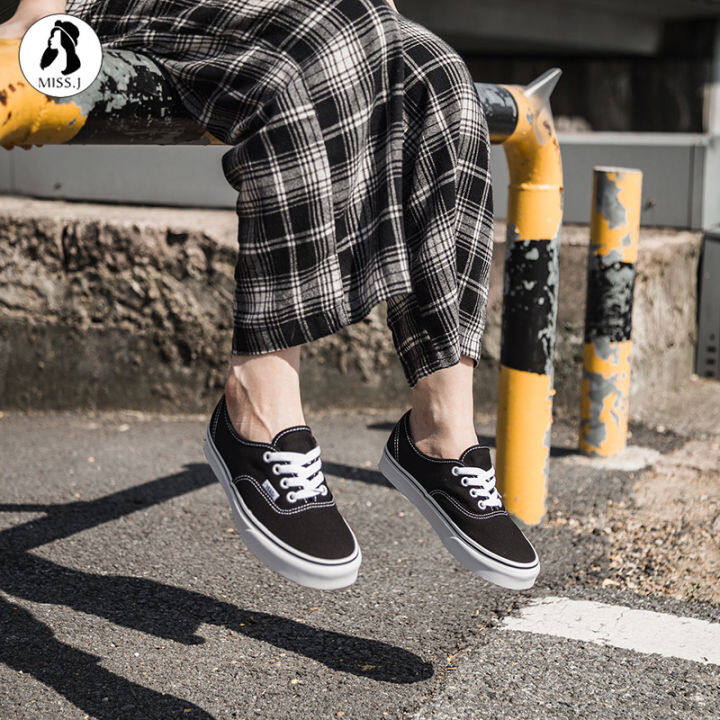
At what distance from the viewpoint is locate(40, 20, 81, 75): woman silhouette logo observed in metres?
1.40

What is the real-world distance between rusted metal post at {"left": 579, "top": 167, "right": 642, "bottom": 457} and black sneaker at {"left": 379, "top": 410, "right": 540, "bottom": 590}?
156 centimetres

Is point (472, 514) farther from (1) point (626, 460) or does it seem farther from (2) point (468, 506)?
(1) point (626, 460)

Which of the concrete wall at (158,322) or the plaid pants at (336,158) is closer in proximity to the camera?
the plaid pants at (336,158)

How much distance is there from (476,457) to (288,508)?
371 mm

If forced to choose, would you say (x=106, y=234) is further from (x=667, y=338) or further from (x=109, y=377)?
(x=667, y=338)

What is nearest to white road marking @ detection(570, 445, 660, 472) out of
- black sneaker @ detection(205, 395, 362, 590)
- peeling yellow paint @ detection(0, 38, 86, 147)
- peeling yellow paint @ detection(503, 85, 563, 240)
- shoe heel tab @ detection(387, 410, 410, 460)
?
peeling yellow paint @ detection(503, 85, 563, 240)

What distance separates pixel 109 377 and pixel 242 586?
188 cm

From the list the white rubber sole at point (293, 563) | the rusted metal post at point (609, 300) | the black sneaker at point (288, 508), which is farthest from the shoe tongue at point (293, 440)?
the rusted metal post at point (609, 300)

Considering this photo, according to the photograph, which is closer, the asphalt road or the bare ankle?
the bare ankle

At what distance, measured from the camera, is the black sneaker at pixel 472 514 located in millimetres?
1579

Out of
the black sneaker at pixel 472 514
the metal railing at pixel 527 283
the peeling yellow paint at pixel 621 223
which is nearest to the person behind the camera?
the black sneaker at pixel 472 514

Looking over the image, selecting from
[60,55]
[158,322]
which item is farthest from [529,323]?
[158,322]

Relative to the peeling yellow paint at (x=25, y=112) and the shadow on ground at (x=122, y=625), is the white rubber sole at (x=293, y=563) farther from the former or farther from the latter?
the peeling yellow paint at (x=25, y=112)

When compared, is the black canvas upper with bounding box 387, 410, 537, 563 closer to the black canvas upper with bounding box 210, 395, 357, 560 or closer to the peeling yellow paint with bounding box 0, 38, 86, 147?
the black canvas upper with bounding box 210, 395, 357, 560
